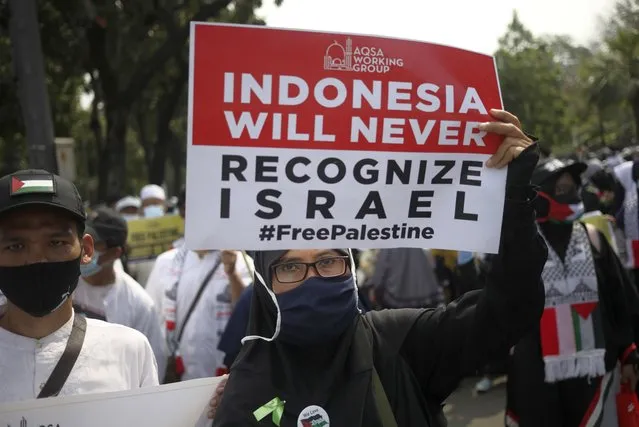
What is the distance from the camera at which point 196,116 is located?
206cm

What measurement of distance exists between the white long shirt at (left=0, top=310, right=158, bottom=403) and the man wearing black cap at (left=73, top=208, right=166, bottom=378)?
1603 mm

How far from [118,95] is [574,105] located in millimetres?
41681

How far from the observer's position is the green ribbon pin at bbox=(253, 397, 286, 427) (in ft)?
7.13

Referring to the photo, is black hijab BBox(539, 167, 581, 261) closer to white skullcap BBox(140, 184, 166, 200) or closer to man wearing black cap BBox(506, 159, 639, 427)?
man wearing black cap BBox(506, 159, 639, 427)

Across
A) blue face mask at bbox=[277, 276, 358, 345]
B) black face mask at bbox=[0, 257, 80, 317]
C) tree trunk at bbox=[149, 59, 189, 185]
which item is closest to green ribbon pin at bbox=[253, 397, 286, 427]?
blue face mask at bbox=[277, 276, 358, 345]

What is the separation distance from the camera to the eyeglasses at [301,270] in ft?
7.82

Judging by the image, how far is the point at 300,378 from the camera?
224 cm

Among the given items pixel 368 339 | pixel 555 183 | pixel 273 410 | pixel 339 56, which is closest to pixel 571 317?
pixel 555 183

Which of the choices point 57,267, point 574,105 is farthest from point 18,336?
point 574,105

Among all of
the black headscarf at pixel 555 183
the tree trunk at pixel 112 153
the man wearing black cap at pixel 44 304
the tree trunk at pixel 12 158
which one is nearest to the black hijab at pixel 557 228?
the black headscarf at pixel 555 183

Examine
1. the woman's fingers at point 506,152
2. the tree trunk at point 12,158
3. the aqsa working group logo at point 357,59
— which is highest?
the aqsa working group logo at point 357,59

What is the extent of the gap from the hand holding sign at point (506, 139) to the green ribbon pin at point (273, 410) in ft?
3.05

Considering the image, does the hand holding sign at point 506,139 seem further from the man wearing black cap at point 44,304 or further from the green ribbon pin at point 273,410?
the man wearing black cap at point 44,304

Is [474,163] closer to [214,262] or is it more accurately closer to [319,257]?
[319,257]
